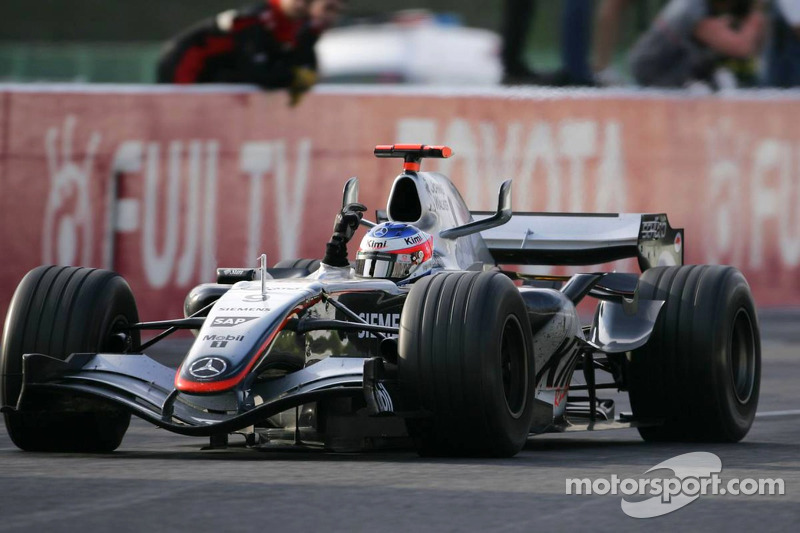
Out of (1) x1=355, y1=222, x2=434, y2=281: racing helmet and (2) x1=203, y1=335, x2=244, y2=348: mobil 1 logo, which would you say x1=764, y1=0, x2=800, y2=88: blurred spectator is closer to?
(1) x1=355, y1=222, x2=434, y2=281: racing helmet

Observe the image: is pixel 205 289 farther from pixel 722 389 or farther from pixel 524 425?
pixel 722 389

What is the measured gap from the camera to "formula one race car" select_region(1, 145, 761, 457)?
26.5 ft

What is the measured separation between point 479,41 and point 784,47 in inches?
143

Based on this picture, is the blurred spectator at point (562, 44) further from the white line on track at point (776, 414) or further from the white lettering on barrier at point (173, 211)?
the white line on track at point (776, 414)

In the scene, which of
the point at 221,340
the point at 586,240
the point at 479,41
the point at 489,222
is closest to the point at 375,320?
the point at 221,340

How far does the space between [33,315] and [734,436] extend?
159 inches

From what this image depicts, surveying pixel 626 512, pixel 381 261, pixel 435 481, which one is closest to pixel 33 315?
pixel 381 261

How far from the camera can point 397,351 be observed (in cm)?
832

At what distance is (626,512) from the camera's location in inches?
266

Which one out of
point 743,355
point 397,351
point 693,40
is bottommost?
point 743,355

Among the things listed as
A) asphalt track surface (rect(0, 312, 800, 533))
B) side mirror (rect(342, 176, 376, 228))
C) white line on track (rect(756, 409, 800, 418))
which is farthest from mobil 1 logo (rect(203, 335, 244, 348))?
white line on track (rect(756, 409, 800, 418))

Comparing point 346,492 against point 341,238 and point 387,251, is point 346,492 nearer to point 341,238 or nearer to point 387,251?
point 387,251

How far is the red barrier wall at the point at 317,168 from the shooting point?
48.5ft

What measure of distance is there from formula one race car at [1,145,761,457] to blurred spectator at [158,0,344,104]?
5469 mm
